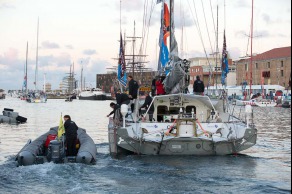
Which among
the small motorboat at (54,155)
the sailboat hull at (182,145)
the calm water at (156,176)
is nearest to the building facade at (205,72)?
the sailboat hull at (182,145)

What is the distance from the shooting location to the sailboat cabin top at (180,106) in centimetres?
2020

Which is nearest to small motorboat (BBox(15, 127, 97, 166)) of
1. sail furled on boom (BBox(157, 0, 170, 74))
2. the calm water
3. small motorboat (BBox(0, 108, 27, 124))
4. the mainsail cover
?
the calm water

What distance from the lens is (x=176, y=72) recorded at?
64.0ft

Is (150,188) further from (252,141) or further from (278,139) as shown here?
(278,139)

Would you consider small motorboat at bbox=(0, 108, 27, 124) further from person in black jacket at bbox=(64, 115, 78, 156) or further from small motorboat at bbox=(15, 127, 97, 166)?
person in black jacket at bbox=(64, 115, 78, 156)

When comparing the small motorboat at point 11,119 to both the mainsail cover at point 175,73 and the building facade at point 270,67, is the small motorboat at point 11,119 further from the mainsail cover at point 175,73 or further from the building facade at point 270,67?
the building facade at point 270,67

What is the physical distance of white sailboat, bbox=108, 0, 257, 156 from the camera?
693 inches

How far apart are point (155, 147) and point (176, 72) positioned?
3537mm

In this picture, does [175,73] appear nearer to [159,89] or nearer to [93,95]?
[159,89]

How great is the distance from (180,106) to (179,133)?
8.96 feet

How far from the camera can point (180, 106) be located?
20.2m

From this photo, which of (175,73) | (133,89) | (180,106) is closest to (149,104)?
(133,89)

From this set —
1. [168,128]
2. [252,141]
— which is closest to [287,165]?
[252,141]

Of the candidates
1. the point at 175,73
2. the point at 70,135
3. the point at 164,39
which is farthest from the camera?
A: the point at 164,39
